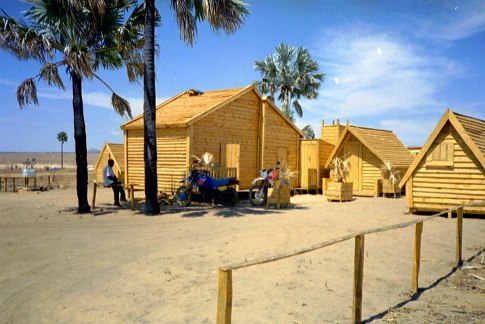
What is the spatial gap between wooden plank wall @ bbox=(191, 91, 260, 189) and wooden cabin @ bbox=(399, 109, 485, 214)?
316 inches

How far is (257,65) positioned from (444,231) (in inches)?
1031

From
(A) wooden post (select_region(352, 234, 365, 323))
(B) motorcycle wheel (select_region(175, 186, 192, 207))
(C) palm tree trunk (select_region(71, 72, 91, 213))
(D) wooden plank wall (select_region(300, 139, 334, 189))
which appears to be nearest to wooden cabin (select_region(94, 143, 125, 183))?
(D) wooden plank wall (select_region(300, 139, 334, 189))

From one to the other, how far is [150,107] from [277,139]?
9.63 meters

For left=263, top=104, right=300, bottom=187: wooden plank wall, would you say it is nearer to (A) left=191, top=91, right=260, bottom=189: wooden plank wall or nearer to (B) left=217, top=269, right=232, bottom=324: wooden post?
(A) left=191, top=91, right=260, bottom=189: wooden plank wall

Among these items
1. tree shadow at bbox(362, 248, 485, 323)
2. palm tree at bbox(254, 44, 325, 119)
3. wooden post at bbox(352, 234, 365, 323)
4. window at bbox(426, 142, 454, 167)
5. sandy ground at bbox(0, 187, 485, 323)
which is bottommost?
tree shadow at bbox(362, 248, 485, 323)

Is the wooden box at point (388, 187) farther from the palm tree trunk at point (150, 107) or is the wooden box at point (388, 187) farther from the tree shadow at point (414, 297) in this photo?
the tree shadow at point (414, 297)

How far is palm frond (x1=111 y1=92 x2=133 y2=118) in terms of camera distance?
14.1 m

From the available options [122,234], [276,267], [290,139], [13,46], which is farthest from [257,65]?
[276,267]

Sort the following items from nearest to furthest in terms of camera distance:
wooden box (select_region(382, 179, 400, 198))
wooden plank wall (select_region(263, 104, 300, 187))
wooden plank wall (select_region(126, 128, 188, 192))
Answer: wooden plank wall (select_region(126, 128, 188, 192)) < wooden box (select_region(382, 179, 400, 198)) < wooden plank wall (select_region(263, 104, 300, 187))

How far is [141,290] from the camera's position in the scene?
5703 millimetres

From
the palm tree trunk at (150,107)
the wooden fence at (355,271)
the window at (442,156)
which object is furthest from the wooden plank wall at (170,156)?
the wooden fence at (355,271)

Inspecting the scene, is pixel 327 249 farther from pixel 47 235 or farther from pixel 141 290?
pixel 47 235

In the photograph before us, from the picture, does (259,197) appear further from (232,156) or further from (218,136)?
(218,136)

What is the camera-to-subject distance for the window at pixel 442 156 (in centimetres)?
1255
